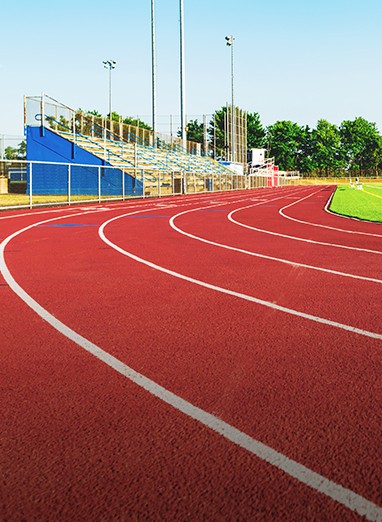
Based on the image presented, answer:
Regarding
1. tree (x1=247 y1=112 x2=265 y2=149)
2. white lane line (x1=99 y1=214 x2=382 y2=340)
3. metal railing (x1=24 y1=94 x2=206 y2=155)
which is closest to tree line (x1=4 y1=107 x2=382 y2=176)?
tree (x1=247 y1=112 x2=265 y2=149)

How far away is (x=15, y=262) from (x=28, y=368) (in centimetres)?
529

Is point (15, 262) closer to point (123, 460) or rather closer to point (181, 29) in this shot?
Answer: point (123, 460)

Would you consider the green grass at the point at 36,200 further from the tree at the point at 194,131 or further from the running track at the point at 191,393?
the tree at the point at 194,131

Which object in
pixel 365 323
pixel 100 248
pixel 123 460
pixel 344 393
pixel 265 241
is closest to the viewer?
pixel 123 460

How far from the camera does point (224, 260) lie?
9.45 metres

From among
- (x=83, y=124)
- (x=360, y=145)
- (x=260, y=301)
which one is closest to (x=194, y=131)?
(x=360, y=145)

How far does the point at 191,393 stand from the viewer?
3.72m

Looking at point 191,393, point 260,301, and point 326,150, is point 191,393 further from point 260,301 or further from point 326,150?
point 326,150

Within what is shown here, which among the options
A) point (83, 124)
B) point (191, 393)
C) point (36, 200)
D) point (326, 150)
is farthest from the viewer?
point (326, 150)

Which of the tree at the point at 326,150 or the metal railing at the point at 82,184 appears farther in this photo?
the tree at the point at 326,150

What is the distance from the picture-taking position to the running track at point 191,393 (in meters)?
2.50

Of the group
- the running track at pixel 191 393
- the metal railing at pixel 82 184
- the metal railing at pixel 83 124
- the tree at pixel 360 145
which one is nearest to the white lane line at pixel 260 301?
the running track at pixel 191 393

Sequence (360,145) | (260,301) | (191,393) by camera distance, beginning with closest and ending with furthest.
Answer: (191,393), (260,301), (360,145)

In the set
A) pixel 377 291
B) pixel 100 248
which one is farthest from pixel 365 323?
pixel 100 248
